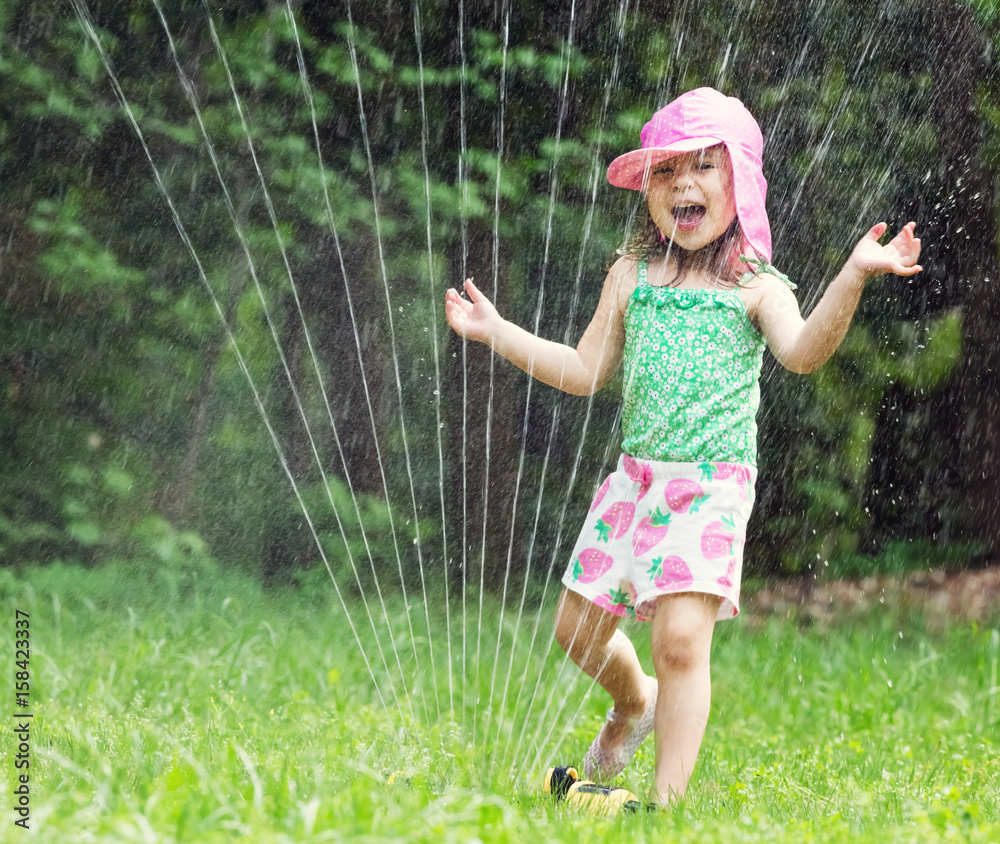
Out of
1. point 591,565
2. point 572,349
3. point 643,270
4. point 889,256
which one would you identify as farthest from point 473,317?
point 889,256

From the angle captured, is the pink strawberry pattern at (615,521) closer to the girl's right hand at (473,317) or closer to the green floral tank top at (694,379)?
the green floral tank top at (694,379)

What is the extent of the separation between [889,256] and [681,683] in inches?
39.2

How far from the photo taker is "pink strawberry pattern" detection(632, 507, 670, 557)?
279cm

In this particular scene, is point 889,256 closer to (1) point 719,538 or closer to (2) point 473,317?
(1) point 719,538

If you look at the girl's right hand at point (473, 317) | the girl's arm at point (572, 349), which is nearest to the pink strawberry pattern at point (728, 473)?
the girl's arm at point (572, 349)

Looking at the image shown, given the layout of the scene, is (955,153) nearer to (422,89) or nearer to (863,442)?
(863,442)

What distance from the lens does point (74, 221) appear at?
18.2ft

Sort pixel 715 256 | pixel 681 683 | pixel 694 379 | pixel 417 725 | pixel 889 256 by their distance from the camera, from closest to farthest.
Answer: pixel 889 256
pixel 681 683
pixel 694 379
pixel 715 256
pixel 417 725

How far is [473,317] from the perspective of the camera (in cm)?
311

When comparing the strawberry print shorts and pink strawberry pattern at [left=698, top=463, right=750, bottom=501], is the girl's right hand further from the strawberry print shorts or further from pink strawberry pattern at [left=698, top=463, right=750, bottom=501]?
pink strawberry pattern at [left=698, top=463, right=750, bottom=501]

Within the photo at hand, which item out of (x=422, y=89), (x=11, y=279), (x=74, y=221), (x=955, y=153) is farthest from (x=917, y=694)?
(x=11, y=279)

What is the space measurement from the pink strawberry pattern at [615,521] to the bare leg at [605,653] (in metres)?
0.16

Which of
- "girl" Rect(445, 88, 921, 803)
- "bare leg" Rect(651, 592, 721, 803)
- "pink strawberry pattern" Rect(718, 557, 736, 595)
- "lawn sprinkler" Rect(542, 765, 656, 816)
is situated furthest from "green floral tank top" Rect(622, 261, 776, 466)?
"lawn sprinkler" Rect(542, 765, 656, 816)

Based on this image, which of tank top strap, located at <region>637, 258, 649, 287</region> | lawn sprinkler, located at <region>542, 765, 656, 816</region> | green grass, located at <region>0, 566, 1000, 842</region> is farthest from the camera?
tank top strap, located at <region>637, 258, 649, 287</region>
